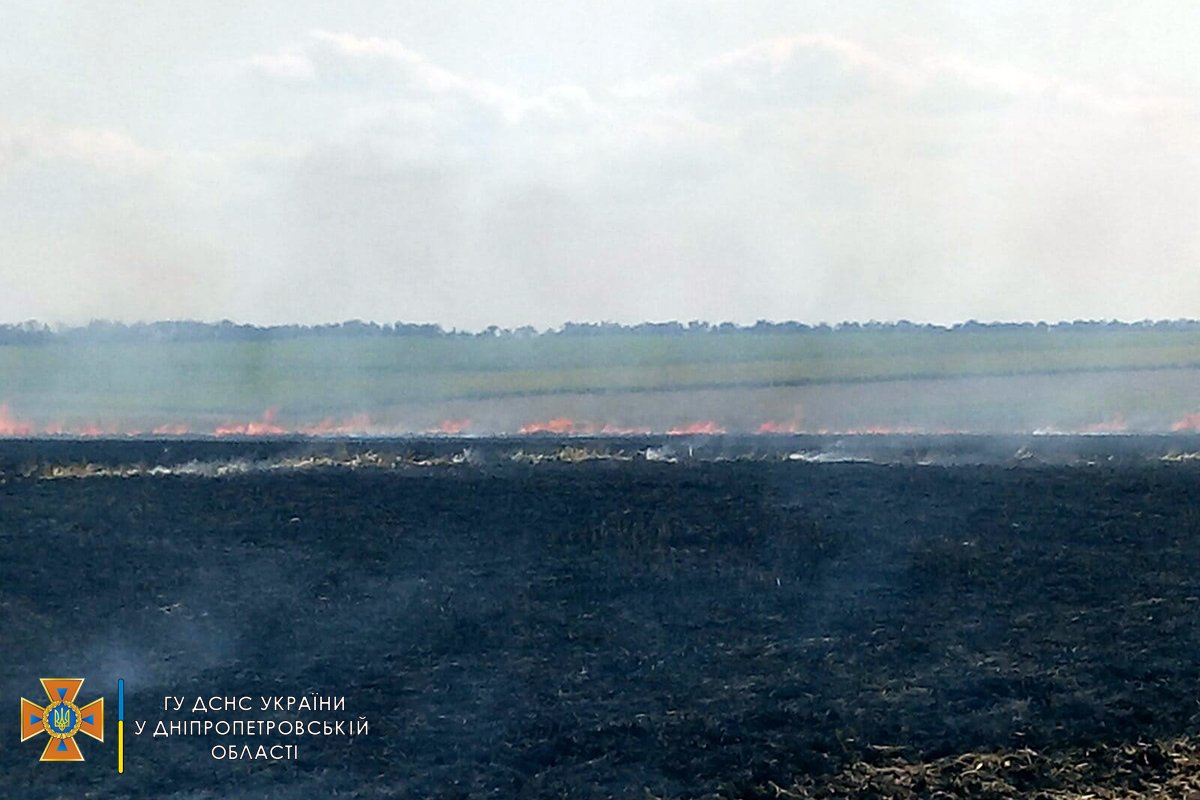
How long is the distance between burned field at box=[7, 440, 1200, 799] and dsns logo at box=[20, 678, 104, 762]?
209 millimetres

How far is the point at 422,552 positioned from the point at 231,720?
6898 mm

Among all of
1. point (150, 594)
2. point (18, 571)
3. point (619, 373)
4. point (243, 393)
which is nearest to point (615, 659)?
point (150, 594)

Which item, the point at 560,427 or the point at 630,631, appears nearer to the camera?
the point at 630,631

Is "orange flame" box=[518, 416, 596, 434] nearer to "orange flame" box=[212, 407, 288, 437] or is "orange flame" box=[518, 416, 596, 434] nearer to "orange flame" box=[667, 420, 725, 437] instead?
"orange flame" box=[667, 420, 725, 437]

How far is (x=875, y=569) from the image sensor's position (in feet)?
75.6

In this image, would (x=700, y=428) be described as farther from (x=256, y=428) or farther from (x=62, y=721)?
(x=62, y=721)

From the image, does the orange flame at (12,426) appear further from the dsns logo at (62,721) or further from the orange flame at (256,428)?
the dsns logo at (62,721)

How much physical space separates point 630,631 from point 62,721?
23.4 feet

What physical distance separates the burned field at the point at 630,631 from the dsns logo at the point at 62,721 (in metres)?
0.21

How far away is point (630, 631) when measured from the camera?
2003 centimetres

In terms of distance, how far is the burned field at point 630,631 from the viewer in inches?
639

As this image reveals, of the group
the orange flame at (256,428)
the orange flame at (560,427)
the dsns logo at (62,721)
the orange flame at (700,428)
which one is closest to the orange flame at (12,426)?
the orange flame at (256,428)

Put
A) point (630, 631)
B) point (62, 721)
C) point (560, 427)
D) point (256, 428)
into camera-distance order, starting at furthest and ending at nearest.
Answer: point (256, 428) → point (560, 427) → point (630, 631) → point (62, 721)

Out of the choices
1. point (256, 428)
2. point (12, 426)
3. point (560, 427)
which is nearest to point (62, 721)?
point (560, 427)
